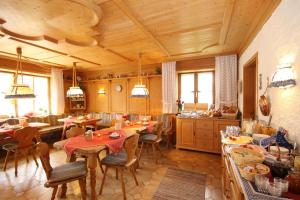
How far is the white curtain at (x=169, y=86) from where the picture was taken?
4.72 metres

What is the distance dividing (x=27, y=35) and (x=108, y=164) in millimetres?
2865

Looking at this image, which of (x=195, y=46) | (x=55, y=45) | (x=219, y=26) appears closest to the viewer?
(x=219, y=26)

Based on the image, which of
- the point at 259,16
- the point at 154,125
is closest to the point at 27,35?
the point at 154,125

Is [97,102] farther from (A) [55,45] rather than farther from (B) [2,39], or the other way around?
(B) [2,39]

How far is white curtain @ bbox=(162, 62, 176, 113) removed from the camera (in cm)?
472

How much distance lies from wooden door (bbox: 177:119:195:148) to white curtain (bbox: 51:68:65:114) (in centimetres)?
440

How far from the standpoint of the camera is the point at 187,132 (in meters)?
4.13

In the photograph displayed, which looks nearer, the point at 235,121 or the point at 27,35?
the point at 27,35

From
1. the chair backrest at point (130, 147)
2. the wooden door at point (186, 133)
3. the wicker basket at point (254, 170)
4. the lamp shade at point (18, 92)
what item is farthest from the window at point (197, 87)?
the lamp shade at point (18, 92)

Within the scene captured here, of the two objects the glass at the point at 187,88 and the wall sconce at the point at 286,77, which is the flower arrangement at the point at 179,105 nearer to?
the glass at the point at 187,88

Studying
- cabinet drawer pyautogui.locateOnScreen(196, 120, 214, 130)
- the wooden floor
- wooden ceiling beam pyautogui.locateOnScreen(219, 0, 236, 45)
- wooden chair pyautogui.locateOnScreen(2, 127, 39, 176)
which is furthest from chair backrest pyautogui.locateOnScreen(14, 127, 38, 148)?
wooden ceiling beam pyautogui.locateOnScreen(219, 0, 236, 45)

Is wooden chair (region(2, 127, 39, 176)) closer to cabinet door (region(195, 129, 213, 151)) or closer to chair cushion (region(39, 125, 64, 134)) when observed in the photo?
chair cushion (region(39, 125, 64, 134))

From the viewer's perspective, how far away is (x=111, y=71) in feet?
19.6

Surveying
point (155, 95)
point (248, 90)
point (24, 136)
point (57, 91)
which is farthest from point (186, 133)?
point (57, 91)
